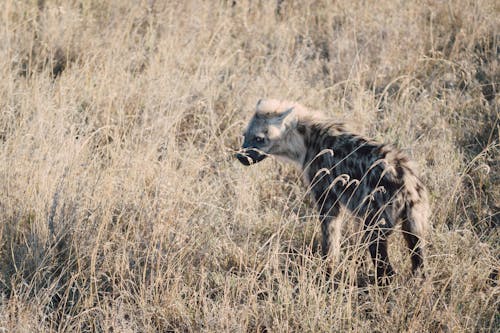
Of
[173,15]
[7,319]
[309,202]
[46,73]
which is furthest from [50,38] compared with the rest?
[7,319]

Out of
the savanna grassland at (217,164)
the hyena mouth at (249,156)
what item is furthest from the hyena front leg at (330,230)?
the hyena mouth at (249,156)

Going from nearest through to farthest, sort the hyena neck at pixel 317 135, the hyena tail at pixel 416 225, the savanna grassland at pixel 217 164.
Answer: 1. the savanna grassland at pixel 217 164
2. the hyena tail at pixel 416 225
3. the hyena neck at pixel 317 135

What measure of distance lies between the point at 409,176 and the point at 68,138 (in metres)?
2.61

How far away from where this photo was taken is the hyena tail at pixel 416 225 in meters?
3.97

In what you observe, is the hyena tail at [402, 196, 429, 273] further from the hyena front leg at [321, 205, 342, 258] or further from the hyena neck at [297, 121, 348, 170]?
the hyena neck at [297, 121, 348, 170]

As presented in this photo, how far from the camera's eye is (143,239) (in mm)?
4277

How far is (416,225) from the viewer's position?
397 centimetres

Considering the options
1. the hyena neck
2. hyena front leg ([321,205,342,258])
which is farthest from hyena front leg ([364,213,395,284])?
the hyena neck

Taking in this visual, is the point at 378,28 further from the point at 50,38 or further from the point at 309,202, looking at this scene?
the point at 50,38

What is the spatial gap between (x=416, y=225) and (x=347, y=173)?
0.68 m

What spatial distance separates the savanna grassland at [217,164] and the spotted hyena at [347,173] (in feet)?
0.74

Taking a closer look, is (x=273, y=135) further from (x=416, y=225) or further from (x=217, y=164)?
(x=416, y=225)

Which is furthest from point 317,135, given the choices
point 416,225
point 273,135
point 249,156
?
point 416,225

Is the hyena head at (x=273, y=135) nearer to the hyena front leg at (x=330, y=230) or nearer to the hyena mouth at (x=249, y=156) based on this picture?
the hyena mouth at (x=249, y=156)
